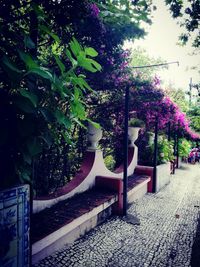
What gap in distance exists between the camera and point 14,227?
80.4 inches

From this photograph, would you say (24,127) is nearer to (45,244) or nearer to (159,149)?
(45,244)

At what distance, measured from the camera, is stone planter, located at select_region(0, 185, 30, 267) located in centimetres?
195

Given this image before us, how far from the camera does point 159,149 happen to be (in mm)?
10703

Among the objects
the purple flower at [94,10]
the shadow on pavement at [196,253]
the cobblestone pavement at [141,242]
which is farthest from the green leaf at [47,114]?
the shadow on pavement at [196,253]

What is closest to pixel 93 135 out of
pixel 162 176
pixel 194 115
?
pixel 162 176

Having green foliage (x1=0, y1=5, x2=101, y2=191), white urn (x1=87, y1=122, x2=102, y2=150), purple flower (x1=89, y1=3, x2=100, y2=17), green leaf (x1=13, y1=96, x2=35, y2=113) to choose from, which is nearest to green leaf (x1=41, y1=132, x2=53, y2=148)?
green foliage (x1=0, y1=5, x2=101, y2=191)

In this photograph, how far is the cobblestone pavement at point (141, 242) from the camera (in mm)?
4191

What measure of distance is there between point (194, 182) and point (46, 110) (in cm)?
1161

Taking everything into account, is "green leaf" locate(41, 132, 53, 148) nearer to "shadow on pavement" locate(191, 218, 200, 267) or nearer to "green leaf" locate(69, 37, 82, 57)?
"green leaf" locate(69, 37, 82, 57)

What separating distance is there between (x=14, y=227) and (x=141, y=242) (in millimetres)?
3610

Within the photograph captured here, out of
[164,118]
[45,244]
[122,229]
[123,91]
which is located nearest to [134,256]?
[122,229]

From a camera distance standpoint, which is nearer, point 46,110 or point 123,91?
point 46,110

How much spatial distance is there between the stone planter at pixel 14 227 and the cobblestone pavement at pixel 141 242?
200cm

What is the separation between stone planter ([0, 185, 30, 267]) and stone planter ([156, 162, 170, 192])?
7846 mm
